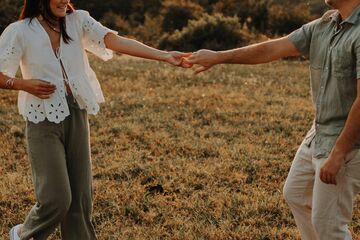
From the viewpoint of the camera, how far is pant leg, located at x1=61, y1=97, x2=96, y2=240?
4125mm

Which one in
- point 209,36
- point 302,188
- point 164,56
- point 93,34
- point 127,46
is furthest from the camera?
point 209,36

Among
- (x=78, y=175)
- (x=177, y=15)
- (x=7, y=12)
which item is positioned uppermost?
→ (x=7, y=12)

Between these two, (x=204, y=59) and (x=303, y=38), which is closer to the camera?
(x=303, y=38)

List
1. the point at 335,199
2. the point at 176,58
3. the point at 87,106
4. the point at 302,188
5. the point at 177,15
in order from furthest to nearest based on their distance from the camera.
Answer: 1. the point at 177,15
2. the point at 176,58
3. the point at 87,106
4. the point at 302,188
5. the point at 335,199

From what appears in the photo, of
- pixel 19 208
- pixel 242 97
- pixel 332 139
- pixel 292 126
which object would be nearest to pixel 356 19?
pixel 332 139

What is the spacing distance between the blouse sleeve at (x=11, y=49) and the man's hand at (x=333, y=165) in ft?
6.32

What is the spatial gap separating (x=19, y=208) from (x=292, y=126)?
4516mm

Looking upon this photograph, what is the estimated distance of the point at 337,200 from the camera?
11.7 feet

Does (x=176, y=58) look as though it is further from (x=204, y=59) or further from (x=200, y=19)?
(x=200, y=19)

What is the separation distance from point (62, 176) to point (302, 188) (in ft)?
4.77

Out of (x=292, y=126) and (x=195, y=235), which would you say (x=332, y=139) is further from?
(x=292, y=126)

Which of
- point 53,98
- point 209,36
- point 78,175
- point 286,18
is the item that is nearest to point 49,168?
point 78,175

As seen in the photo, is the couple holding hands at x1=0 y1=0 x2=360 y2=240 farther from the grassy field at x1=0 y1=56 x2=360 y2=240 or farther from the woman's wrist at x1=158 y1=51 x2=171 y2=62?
the grassy field at x1=0 y1=56 x2=360 y2=240

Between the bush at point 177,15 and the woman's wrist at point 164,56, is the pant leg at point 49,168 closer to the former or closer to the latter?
the woman's wrist at point 164,56
